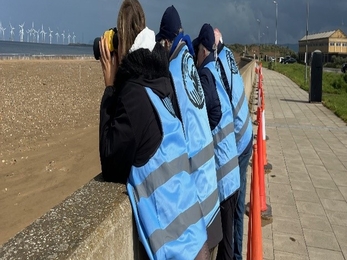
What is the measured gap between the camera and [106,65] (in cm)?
220

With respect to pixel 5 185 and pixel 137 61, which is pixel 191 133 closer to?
pixel 137 61

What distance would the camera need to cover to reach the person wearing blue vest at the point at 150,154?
6.09 ft

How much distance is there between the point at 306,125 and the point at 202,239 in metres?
10.3

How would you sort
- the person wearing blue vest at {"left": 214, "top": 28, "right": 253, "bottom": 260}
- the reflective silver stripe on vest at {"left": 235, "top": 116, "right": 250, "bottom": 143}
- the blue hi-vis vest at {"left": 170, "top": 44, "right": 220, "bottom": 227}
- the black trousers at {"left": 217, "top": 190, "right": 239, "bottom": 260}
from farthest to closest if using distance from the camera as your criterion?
the reflective silver stripe on vest at {"left": 235, "top": 116, "right": 250, "bottom": 143} < the person wearing blue vest at {"left": 214, "top": 28, "right": 253, "bottom": 260} < the black trousers at {"left": 217, "top": 190, "right": 239, "bottom": 260} < the blue hi-vis vest at {"left": 170, "top": 44, "right": 220, "bottom": 227}

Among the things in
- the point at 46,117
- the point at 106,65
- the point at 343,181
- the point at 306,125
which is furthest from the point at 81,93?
the point at 106,65

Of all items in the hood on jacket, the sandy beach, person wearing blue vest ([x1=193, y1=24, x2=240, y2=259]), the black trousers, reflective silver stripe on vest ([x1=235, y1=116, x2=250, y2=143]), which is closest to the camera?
the hood on jacket

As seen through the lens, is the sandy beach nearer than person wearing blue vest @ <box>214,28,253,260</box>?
No

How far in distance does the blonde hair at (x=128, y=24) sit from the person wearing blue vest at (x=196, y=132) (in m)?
0.30

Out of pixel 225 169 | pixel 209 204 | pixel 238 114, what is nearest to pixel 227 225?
pixel 225 169

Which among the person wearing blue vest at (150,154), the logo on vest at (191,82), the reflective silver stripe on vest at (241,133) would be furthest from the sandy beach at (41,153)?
the person wearing blue vest at (150,154)

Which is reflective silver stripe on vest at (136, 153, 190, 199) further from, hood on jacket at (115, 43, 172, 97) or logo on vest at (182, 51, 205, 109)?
logo on vest at (182, 51, 205, 109)

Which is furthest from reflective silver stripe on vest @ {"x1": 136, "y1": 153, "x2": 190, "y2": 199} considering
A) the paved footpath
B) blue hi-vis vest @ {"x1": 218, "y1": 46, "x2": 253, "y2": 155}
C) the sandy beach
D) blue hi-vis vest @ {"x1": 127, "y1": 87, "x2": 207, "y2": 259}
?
the sandy beach

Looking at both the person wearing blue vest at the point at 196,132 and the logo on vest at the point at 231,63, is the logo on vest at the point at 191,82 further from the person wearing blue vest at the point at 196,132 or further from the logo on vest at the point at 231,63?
the logo on vest at the point at 231,63

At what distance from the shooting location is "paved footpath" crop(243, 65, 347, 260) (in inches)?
178
